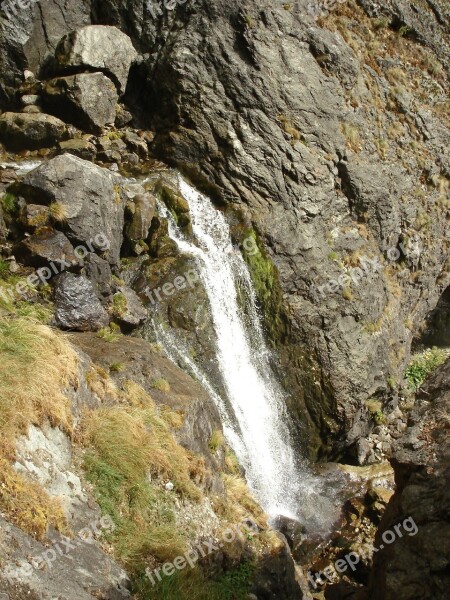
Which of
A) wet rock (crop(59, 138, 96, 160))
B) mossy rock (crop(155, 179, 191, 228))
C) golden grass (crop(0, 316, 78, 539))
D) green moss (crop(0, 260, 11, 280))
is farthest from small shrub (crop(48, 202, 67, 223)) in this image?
wet rock (crop(59, 138, 96, 160))

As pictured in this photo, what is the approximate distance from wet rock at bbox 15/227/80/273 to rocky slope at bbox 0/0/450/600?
0.04 meters

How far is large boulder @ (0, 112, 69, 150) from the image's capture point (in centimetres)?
1387

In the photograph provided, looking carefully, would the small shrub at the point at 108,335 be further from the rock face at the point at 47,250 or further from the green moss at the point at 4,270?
the green moss at the point at 4,270

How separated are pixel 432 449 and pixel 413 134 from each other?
10.9 metres

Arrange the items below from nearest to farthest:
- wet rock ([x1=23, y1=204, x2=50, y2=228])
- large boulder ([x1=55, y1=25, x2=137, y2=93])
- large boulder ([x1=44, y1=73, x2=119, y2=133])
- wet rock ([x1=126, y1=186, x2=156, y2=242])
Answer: wet rock ([x1=23, y1=204, x2=50, y2=228]), wet rock ([x1=126, y1=186, x2=156, y2=242]), large boulder ([x1=44, y1=73, x2=119, y2=133]), large boulder ([x1=55, y1=25, x2=137, y2=93])

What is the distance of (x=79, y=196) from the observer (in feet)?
35.8

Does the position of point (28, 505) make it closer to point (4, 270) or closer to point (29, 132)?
point (4, 270)

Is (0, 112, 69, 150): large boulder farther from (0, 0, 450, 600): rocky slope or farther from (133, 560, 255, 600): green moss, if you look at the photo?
(133, 560, 255, 600): green moss

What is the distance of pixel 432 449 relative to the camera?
38.2 feet

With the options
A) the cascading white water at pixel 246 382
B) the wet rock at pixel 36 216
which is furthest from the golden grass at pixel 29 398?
the cascading white water at pixel 246 382

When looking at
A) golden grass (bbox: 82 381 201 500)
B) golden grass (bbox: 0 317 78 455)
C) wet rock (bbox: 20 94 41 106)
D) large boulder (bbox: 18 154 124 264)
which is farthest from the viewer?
wet rock (bbox: 20 94 41 106)

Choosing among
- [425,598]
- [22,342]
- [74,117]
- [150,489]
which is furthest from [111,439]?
[74,117]

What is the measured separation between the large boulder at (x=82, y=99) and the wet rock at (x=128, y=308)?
5.34m

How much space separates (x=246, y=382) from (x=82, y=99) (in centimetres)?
828
